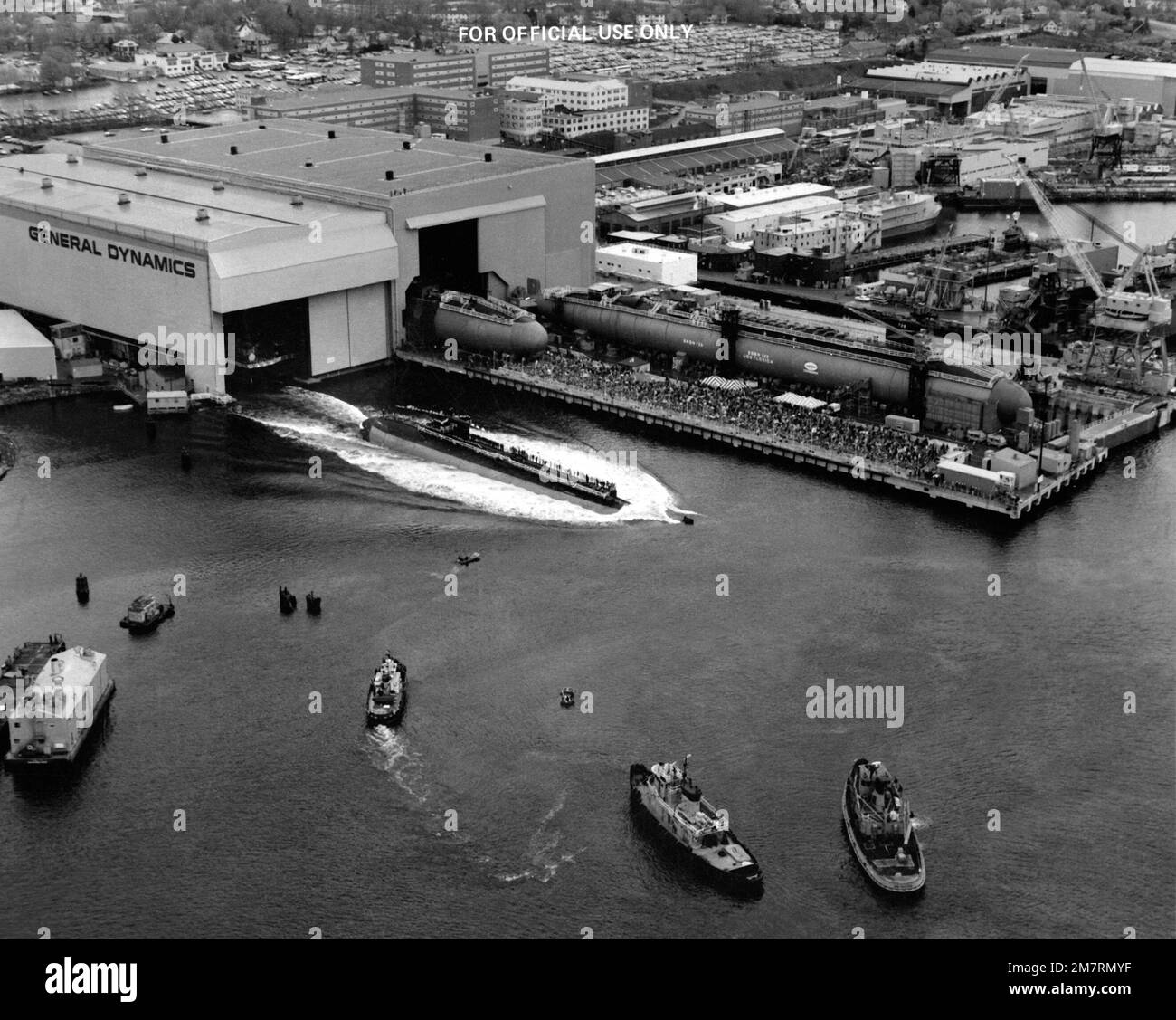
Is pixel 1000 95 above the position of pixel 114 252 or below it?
above

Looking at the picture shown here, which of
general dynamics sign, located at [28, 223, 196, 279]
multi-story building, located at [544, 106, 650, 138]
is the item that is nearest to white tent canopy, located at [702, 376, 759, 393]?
general dynamics sign, located at [28, 223, 196, 279]

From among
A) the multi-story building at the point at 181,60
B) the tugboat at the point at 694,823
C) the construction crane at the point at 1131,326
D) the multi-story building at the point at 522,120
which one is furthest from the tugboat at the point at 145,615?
the multi-story building at the point at 181,60

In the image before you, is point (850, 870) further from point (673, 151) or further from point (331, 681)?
point (673, 151)

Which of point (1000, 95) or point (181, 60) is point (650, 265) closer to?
point (1000, 95)

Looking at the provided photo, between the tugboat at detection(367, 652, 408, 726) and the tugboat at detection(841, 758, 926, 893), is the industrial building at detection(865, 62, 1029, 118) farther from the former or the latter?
the tugboat at detection(841, 758, 926, 893)

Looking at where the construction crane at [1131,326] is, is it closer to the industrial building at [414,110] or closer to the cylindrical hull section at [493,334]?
the cylindrical hull section at [493,334]

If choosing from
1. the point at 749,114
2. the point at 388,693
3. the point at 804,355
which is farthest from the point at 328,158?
the point at 749,114

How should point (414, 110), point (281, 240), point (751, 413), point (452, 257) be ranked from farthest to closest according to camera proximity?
point (414, 110) → point (452, 257) → point (281, 240) → point (751, 413)
